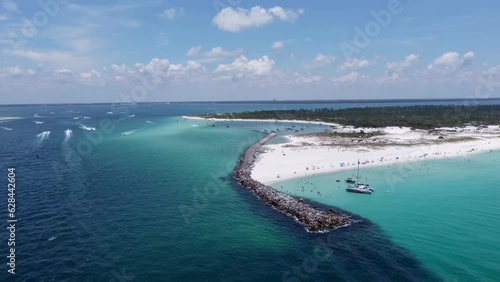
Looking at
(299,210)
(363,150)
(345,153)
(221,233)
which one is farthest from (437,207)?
(363,150)

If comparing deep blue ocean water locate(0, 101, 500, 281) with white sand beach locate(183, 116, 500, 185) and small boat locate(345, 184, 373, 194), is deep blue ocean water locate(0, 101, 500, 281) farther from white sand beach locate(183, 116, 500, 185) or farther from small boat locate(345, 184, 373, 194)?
white sand beach locate(183, 116, 500, 185)

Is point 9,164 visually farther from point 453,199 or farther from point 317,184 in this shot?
point 453,199

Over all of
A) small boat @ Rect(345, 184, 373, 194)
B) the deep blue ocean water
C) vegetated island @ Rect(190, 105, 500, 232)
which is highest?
vegetated island @ Rect(190, 105, 500, 232)

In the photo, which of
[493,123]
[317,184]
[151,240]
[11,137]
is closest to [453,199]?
[317,184]

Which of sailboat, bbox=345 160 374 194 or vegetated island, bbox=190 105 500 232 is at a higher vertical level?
vegetated island, bbox=190 105 500 232

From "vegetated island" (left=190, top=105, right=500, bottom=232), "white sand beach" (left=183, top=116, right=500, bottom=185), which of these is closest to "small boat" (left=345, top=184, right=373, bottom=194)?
"vegetated island" (left=190, top=105, right=500, bottom=232)

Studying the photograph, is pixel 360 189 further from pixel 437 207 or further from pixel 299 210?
pixel 299 210

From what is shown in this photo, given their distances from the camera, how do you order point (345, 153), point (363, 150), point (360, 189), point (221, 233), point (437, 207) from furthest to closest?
1. point (363, 150)
2. point (345, 153)
3. point (360, 189)
4. point (437, 207)
5. point (221, 233)
